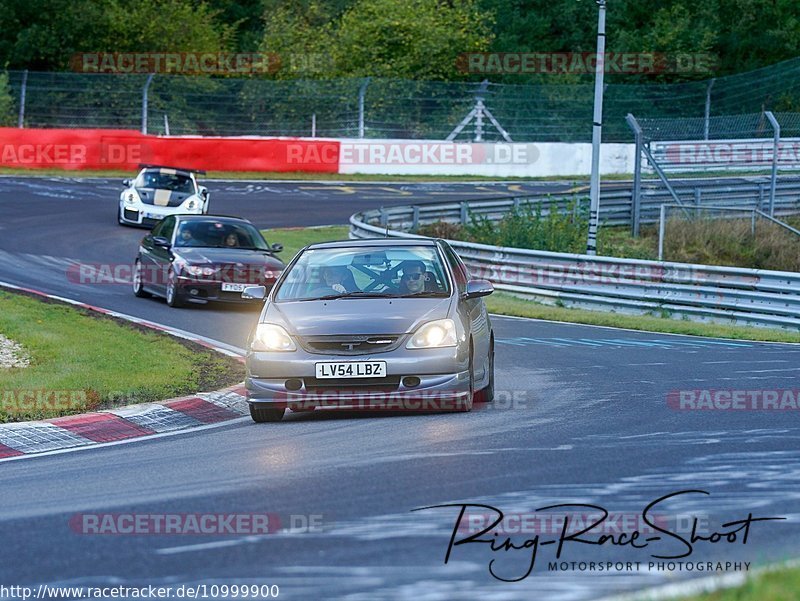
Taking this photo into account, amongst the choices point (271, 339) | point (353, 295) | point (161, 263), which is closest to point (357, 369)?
point (271, 339)

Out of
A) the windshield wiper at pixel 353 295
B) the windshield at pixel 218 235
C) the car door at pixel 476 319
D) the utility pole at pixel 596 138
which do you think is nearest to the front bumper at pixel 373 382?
the car door at pixel 476 319

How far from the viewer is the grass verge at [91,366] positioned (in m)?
11.9

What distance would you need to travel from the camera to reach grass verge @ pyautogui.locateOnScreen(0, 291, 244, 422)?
11938 millimetres

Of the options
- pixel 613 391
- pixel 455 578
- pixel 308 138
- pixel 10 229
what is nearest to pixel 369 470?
pixel 455 578

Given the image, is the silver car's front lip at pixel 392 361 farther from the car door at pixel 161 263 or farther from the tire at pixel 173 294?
the car door at pixel 161 263

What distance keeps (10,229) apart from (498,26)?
1637 inches

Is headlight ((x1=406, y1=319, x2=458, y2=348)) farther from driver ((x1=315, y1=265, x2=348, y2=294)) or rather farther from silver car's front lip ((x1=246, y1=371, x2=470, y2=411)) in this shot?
driver ((x1=315, y1=265, x2=348, y2=294))

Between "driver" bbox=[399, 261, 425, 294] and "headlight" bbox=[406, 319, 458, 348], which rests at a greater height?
"driver" bbox=[399, 261, 425, 294]

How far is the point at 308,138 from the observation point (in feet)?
151

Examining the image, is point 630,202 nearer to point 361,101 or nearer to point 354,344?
point 361,101

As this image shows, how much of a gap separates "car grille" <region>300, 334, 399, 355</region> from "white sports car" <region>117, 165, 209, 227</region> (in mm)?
20291

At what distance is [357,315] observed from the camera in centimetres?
1104

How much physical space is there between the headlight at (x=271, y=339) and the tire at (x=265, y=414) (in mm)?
493

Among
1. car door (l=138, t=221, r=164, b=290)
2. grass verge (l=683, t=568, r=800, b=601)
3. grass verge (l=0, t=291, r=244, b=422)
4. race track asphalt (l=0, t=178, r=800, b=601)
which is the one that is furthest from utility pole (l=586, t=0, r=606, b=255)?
grass verge (l=683, t=568, r=800, b=601)
